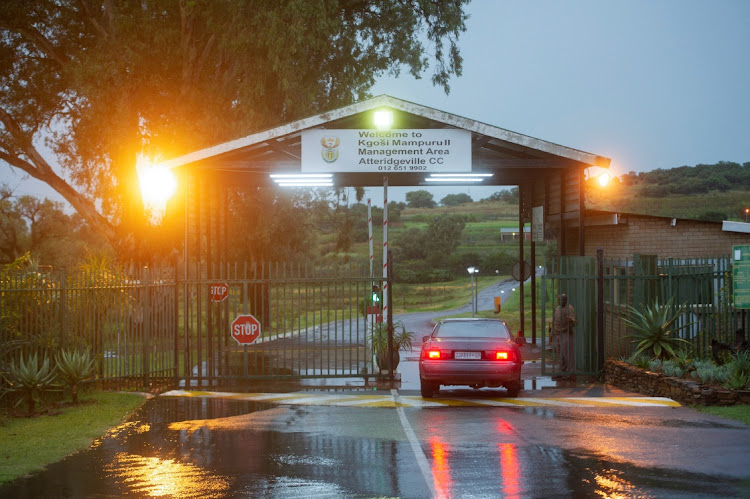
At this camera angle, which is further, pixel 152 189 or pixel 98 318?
pixel 152 189

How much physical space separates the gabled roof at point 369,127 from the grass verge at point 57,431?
18.9 feet

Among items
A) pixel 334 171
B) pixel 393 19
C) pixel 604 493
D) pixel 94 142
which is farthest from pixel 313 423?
pixel 393 19

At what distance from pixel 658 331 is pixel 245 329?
25.4ft

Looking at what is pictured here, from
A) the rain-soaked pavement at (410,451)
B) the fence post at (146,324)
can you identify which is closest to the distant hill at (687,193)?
the fence post at (146,324)

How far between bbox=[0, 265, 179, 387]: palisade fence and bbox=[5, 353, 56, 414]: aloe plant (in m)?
0.28

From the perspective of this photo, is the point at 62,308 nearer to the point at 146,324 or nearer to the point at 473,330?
the point at 146,324

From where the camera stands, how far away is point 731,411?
12820mm

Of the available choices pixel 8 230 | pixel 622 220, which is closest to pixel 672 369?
pixel 622 220

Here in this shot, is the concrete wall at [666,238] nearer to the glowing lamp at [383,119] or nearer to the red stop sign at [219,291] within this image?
the glowing lamp at [383,119]

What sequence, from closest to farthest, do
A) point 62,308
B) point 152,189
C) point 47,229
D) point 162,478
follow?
1. point 162,478
2. point 62,308
3. point 152,189
4. point 47,229

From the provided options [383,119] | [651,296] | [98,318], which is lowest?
[98,318]

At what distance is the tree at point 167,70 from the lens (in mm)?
28547

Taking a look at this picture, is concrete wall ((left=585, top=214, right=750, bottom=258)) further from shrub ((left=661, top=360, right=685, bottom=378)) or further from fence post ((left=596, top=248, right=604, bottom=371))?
shrub ((left=661, top=360, right=685, bottom=378))

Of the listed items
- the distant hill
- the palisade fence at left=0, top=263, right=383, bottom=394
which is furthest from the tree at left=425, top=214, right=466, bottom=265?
the palisade fence at left=0, top=263, right=383, bottom=394
